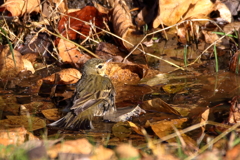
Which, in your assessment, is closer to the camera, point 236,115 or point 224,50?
point 236,115

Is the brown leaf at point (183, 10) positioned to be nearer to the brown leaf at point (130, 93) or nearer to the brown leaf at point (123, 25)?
the brown leaf at point (123, 25)

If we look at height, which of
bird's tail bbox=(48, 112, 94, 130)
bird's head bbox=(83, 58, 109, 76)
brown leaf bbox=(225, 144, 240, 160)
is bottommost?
bird's tail bbox=(48, 112, 94, 130)

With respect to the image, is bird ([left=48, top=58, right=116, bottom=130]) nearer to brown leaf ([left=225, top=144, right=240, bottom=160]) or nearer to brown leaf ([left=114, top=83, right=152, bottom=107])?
brown leaf ([left=114, top=83, right=152, bottom=107])

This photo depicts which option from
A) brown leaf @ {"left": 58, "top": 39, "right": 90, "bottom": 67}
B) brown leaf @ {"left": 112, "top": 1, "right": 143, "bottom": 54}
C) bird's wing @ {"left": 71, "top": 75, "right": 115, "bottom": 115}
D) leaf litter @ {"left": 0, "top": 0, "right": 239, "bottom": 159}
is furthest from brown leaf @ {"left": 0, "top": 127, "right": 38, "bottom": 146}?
brown leaf @ {"left": 112, "top": 1, "right": 143, "bottom": 54}

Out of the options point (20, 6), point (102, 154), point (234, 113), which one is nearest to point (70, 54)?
point (20, 6)

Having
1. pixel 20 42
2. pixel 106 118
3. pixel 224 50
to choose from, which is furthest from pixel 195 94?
pixel 20 42

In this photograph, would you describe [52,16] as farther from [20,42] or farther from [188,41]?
[188,41]
